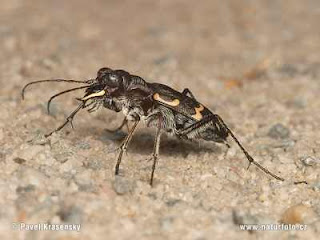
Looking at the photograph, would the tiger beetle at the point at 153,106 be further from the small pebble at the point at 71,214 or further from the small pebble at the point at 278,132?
the small pebble at the point at 71,214

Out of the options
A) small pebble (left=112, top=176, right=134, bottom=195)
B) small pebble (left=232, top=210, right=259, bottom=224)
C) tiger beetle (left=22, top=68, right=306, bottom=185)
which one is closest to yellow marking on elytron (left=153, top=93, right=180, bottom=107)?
tiger beetle (left=22, top=68, right=306, bottom=185)

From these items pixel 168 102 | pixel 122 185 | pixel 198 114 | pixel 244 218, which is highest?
pixel 168 102

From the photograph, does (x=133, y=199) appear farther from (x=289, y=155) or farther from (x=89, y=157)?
(x=289, y=155)

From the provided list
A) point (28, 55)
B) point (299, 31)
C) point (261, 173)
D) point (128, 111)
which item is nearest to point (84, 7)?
point (28, 55)

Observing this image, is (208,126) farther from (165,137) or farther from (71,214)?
(71,214)

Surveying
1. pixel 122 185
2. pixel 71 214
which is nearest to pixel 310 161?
pixel 122 185
